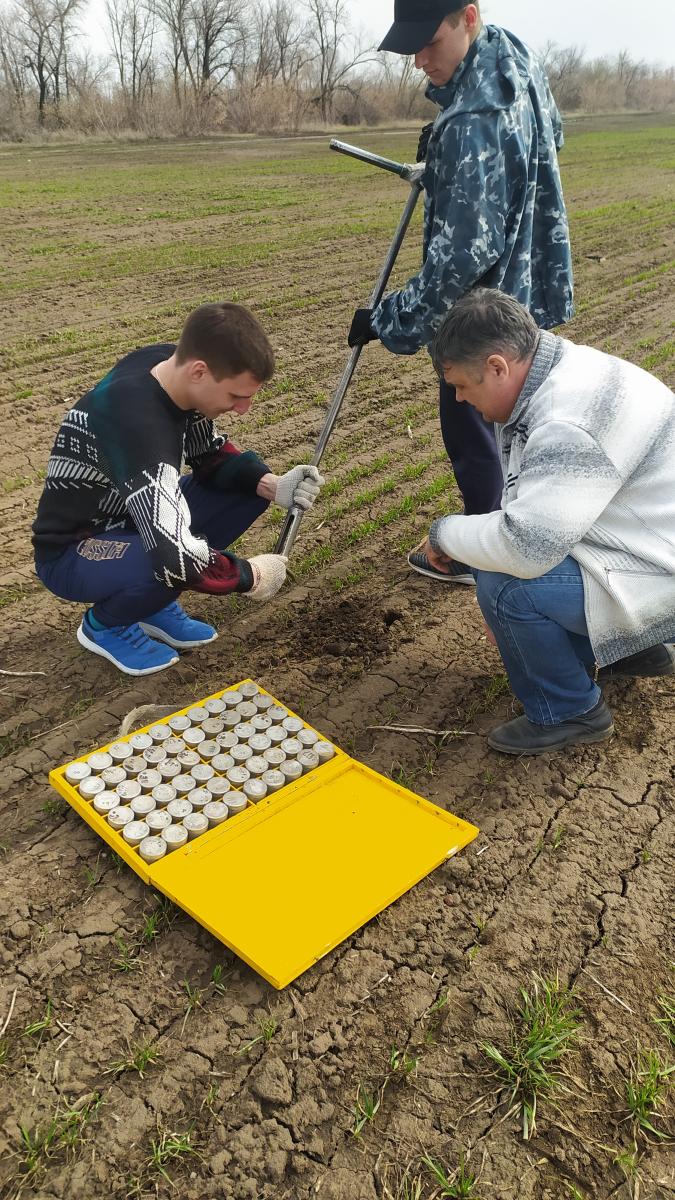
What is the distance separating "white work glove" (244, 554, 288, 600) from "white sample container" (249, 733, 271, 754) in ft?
2.16

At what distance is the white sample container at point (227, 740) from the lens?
10.4 ft

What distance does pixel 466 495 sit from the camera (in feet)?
13.7

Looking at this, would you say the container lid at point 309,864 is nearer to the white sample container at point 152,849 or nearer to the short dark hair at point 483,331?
the white sample container at point 152,849

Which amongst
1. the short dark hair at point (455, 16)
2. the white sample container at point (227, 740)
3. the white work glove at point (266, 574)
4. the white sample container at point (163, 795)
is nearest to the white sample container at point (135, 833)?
the white sample container at point (163, 795)

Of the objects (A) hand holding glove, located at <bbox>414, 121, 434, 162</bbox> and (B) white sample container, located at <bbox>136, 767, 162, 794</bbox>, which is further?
(A) hand holding glove, located at <bbox>414, 121, 434, 162</bbox>

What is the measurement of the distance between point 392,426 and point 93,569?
3397mm

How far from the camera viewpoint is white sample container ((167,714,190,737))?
3219 millimetres

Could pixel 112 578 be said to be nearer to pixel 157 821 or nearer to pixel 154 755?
pixel 154 755

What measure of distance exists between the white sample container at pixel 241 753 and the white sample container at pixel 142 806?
0.35 metres

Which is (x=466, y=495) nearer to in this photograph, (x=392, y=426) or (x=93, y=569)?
(x=93, y=569)

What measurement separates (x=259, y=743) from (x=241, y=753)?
8 centimetres

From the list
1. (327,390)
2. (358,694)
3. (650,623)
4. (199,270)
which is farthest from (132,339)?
(650,623)

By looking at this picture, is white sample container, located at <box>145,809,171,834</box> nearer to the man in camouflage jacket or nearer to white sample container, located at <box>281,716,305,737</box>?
white sample container, located at <box>281,716,305,737</box>

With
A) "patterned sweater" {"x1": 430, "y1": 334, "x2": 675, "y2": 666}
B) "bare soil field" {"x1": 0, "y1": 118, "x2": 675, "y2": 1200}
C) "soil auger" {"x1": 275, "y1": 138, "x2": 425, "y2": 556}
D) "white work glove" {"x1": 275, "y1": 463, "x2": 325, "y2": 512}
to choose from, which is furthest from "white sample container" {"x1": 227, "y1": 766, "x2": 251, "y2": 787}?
"soil auger" {"x1": 275, "y1": 138, "x2": 425, "y2": 556}
